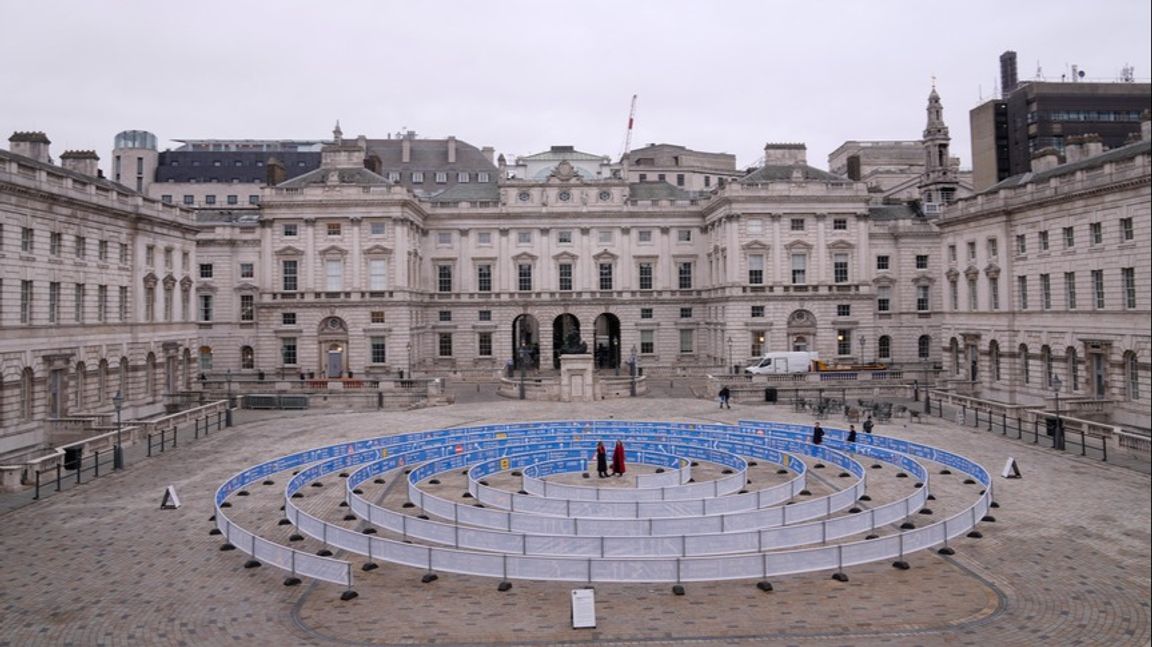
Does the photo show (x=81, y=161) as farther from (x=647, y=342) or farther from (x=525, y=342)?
(x=647, y=342)

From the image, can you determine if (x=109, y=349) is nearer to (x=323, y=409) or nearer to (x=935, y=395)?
(x=323, y=409)

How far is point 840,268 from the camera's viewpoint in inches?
2645

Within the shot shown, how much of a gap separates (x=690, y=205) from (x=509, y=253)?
1749cm

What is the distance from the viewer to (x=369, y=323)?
6481 cm

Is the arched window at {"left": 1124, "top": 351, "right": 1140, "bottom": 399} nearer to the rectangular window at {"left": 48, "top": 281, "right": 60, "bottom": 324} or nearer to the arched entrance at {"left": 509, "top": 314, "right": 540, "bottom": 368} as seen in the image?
the rectangular window at {"left": 48, "top": 281, "right": 60, "bottom": 324}

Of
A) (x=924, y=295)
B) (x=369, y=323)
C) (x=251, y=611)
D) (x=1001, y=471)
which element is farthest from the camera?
(x=924, y=295)

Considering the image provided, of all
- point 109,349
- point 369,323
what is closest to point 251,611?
point 109,349

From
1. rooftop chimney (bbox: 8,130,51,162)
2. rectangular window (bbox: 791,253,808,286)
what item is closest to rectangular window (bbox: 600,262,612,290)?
rectangular window (bbox: 791,253,808,286)

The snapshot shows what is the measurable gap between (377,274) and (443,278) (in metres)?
8.33

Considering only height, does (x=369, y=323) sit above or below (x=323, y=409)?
above

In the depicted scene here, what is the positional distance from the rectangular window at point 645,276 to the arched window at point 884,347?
21.2 metres

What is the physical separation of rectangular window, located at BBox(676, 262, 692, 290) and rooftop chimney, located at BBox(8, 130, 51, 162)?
162ft

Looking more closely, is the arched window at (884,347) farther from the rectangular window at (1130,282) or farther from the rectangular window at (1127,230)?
the rectangular window at (1130,282)

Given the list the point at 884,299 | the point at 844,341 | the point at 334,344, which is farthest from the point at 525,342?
the point at 884,299
